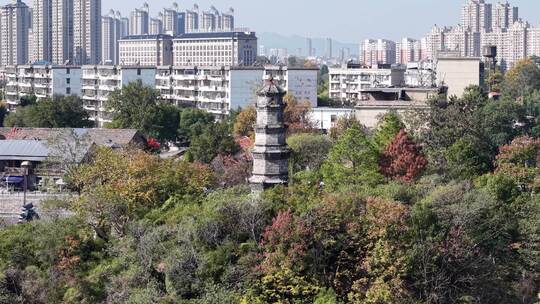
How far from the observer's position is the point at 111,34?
115688 millimetres

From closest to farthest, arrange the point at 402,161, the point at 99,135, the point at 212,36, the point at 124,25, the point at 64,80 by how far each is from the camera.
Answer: the point at 402,161 → the point at 99,135 → the point at 64,80 → the point at 212,36 → the point at 124,25

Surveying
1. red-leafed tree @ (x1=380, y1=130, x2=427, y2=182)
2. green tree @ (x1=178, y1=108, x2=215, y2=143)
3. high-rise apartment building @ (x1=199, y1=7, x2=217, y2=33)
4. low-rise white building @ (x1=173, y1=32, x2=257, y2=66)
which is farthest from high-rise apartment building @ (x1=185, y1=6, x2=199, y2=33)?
red-leafed tree @ (x1=380, y1=130, x2=427, y2=182)

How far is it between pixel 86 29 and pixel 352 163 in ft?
225

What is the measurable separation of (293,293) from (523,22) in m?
85.1

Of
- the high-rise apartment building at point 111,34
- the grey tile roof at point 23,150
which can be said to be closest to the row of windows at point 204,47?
the high-rise apartment building at point 111,34

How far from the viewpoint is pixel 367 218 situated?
1722 centimetres

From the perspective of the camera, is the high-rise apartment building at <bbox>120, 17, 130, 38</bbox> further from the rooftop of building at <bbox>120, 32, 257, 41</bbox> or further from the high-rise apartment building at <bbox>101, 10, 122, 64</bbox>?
the rooftop of building at <bbox>120, 32, 257, 41</bbox>

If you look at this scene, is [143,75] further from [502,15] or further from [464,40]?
[502,15]

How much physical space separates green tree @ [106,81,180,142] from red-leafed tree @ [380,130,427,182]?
16.2 m

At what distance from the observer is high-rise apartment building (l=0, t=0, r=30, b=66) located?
92562 mm

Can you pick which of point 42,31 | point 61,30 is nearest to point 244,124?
point 42,31

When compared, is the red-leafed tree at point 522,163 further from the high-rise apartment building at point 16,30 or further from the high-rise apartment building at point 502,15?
the high-rise apartment building at point 502,15

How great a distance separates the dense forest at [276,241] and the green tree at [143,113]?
1580cm

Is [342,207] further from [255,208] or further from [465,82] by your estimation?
[465,82]
